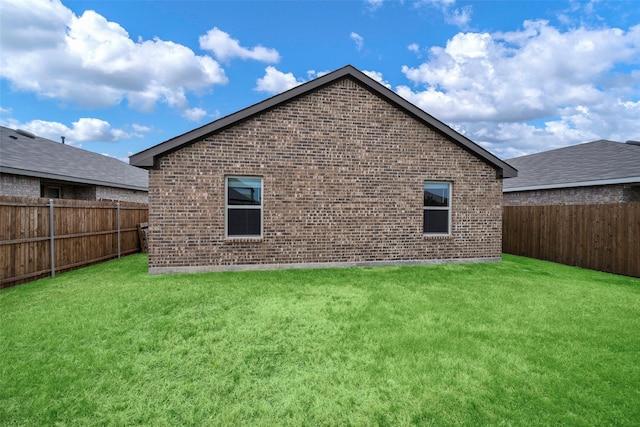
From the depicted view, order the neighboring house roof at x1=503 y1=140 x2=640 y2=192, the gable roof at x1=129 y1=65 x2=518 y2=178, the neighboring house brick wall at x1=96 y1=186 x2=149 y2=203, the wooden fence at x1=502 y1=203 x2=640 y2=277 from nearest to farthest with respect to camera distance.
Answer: the gable roof at x1=129 y1=65 x2=518 y2=178, the wooden fence at x1=502 y1=203 x2=640 y2=277, the neighboring house roof at x1=503 y1=140 x2=640 y2=192, the neighboring house brick wall at x1=96 y1=186 x2=149 y2=203

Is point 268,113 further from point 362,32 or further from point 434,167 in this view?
point 362,32

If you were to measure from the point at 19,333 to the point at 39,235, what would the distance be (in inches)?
181

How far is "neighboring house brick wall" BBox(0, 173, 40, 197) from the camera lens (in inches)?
436

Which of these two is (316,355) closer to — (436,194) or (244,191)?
(244,191)

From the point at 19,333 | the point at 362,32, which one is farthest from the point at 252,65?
the point at 19,333

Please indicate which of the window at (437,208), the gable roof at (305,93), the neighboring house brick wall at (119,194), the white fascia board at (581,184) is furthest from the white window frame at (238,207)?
the white fascia board at (581,184)

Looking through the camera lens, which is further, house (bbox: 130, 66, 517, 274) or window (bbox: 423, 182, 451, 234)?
window (bbox: 423, 182, 451, 234)

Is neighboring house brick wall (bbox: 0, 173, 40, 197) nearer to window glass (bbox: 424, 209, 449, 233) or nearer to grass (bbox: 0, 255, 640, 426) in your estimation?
grass (bbox: 0, 255, 640, 426)

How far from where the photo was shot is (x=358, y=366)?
12.0 feet

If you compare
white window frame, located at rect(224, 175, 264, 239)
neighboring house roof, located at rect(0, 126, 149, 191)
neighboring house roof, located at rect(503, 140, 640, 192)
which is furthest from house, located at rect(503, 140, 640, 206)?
neighboring house roof, located at rect(0, 126, 149, 191)

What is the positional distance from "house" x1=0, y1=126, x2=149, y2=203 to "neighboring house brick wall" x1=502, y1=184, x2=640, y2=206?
68.4ft

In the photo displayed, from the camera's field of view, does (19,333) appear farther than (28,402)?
Yes

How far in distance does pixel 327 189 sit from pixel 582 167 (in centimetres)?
1301

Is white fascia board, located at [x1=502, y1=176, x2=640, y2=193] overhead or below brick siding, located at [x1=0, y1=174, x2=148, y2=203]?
overhead
